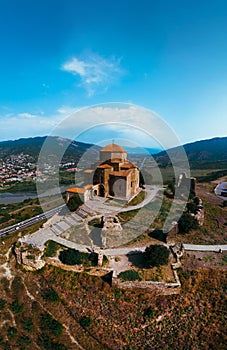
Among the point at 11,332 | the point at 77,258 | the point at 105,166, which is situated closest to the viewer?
the point at 11,332

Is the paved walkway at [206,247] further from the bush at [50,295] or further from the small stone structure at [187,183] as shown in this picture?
the small stone structure at [187,183]

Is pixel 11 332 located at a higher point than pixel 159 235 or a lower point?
lower

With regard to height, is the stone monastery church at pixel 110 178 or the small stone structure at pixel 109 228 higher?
the stone monastery church at pixel 110 178

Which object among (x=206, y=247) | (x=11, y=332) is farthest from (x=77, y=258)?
(x=206, y=247)

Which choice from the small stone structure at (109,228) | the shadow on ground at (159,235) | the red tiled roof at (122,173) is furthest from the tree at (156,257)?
the red tiled roof at (122,173)

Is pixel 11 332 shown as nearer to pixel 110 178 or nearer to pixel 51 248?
pixel 51 248

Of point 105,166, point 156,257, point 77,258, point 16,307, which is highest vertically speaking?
point 105,166
